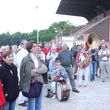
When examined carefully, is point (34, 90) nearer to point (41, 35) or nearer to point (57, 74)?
point (57, 74)

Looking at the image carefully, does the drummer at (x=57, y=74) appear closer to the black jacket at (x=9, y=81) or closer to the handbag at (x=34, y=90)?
the handbag at (x=34, y=90)

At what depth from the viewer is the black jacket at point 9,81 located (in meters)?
4.04

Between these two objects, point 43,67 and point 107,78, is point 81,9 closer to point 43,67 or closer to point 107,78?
point 107,78

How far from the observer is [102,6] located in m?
33.9

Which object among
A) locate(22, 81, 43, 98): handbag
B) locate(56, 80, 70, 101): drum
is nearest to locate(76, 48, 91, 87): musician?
locate(56, 80, 70, 101): drum

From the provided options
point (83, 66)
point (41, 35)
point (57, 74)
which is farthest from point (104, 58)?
point (41, 35)

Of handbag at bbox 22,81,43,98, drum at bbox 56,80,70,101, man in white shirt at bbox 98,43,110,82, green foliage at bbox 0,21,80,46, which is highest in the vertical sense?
green foliage at bbox 0,21,80,46

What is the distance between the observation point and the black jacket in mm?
4035

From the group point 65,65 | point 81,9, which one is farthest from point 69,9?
point 65,65

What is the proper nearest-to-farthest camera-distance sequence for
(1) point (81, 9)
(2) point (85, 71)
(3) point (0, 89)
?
1. (3) point (0, 89)
2. (2) point (85, 71)
3. (1) point (81, 9)

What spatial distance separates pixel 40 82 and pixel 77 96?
356cm

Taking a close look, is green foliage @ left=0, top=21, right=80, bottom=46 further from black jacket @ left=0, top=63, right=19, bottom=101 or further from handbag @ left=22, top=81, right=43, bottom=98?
black jacket @ left=0, top=63, right=19, bottom=101

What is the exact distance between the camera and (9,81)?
410cm

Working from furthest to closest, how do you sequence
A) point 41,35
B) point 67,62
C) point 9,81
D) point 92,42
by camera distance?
1. point 41,35
2. point 92,42
3. point 67,62
4. point 9,81
